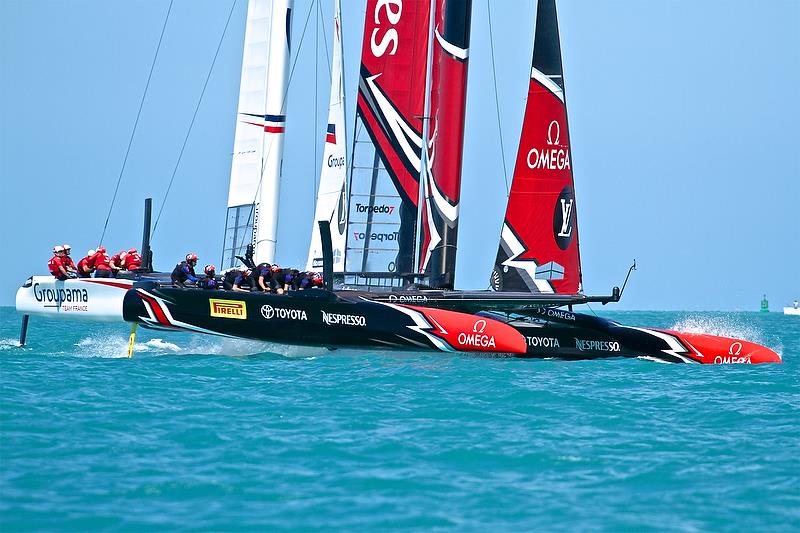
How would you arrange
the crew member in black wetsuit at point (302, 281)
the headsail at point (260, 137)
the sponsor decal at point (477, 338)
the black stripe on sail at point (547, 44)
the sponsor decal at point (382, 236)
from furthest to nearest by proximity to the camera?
the headsail at point (260, 137), the sponsor decal at point (382, 236), the black stripe on sail at point (547, 44), the crew member in black wetsuit at point (302, 281), the sponsor decal at point (477, 338)

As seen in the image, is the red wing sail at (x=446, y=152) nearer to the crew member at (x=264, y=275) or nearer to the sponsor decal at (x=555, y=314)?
the sponsor decal at (x=555, y=314)

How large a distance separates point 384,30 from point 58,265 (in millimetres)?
Answer: 6499

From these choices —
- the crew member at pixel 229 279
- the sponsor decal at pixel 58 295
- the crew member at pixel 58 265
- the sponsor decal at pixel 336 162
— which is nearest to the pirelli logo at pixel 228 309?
the crew member at pixel 229 279

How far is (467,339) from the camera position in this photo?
15.7m

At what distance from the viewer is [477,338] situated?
15.7 metres

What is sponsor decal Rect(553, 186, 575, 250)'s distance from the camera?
1703 centimetres

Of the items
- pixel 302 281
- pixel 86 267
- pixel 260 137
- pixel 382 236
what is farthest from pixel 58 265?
pixel 260 137

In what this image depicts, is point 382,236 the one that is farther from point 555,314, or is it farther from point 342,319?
point 555,314

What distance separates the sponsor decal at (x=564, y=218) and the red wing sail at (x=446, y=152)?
1698 mm

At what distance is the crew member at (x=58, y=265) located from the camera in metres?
16.8

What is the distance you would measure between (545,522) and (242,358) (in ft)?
34.4

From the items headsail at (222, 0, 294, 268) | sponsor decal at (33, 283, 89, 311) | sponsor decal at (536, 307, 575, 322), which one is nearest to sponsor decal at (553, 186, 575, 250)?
sponsor decal at (536, 307, 575, 322)

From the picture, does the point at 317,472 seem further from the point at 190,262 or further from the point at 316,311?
the point at 190,262

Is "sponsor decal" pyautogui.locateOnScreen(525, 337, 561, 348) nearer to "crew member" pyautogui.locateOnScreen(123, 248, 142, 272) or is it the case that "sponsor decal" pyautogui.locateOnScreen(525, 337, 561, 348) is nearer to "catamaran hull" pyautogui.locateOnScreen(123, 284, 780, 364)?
"catamaran hull" pyautogui.locateOnScreen(123, 284, 780, 364)
